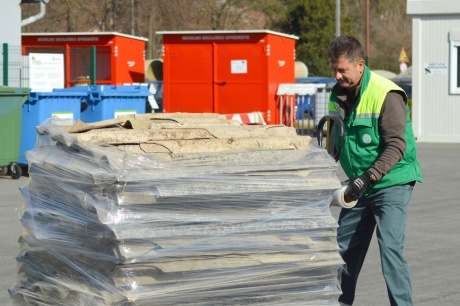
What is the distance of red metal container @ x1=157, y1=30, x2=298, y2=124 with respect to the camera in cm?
2373

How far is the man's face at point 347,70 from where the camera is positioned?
583cm

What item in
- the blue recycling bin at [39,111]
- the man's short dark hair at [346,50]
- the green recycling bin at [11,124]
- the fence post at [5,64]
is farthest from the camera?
the fence post at [5,64]

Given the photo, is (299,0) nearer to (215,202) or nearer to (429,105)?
(429,105)

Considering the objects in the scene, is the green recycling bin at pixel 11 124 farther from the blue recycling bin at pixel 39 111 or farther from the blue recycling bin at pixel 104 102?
the blue recycling bin at pixel 104 102

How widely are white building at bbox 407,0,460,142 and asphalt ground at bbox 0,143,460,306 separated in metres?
8.11

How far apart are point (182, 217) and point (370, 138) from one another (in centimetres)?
159

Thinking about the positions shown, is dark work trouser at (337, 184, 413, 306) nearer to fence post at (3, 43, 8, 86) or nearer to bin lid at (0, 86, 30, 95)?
bin lid at (0, 86, 30, 95)

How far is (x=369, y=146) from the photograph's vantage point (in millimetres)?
5926

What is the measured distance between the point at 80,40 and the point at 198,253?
2077cm

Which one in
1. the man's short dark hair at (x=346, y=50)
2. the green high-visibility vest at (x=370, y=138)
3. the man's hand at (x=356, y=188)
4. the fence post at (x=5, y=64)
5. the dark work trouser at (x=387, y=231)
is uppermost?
the fence post at (x=5, y=64)

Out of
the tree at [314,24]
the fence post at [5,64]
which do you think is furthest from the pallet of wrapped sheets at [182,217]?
the tree at [314,24]

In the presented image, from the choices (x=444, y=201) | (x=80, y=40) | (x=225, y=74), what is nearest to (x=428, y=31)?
(x=225, y=74)

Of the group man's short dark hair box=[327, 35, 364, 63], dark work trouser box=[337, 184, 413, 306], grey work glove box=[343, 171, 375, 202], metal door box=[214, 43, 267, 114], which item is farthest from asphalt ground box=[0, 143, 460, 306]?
metal door box=[214, 43, 267, 114]

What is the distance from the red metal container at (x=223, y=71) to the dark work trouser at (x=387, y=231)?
1742 centimetres
